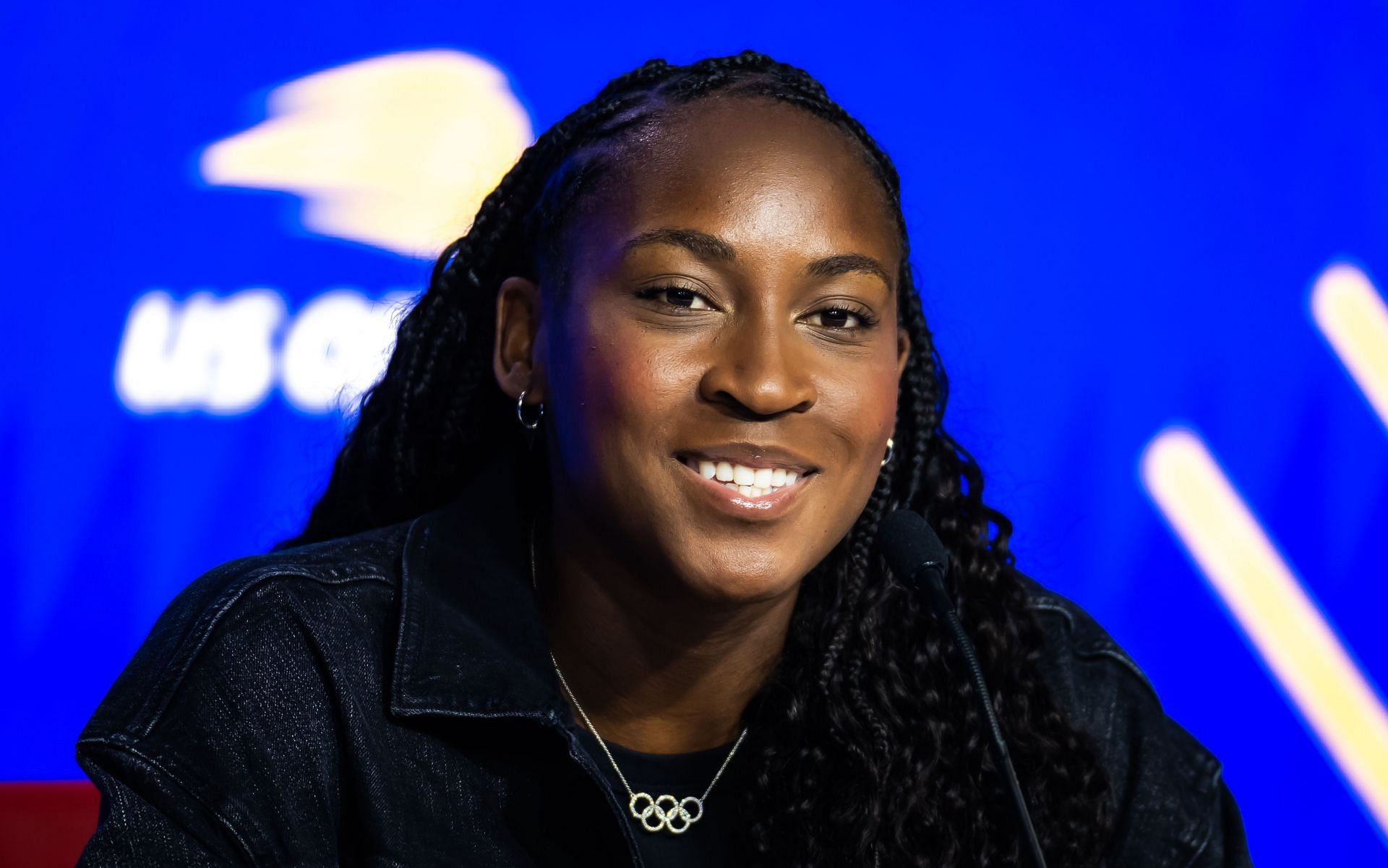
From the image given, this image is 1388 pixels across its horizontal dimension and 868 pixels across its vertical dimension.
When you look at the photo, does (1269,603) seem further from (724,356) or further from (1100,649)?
(724,356)

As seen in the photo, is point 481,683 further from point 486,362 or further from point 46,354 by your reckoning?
point 46,354

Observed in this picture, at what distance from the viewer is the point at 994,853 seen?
1462mm

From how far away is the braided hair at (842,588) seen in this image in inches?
57.3

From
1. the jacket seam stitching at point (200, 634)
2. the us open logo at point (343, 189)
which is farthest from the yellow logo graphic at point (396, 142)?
the jacket seam stitching at point (200, 634)

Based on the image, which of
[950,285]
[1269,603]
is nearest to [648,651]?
[950,285]

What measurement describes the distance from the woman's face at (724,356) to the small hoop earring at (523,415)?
79mm

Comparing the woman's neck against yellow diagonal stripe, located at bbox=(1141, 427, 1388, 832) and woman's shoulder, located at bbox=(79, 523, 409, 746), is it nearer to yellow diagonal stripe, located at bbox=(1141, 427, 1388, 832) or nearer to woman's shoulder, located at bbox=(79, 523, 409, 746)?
woman's shoulder, located at bbox=(79, 523, 409, 746)

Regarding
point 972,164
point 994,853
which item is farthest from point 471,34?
point 994,853

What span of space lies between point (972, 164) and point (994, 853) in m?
1.33

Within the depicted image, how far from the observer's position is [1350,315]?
2.46m

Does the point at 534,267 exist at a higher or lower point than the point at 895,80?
lower

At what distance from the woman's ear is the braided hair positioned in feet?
0.09

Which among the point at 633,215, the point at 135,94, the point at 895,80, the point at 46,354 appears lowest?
the point at 46,354

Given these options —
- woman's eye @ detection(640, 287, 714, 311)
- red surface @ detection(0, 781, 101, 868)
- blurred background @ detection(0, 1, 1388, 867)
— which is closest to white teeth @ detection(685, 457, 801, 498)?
woman's eye @ detection(640, 287, 714, 311)
